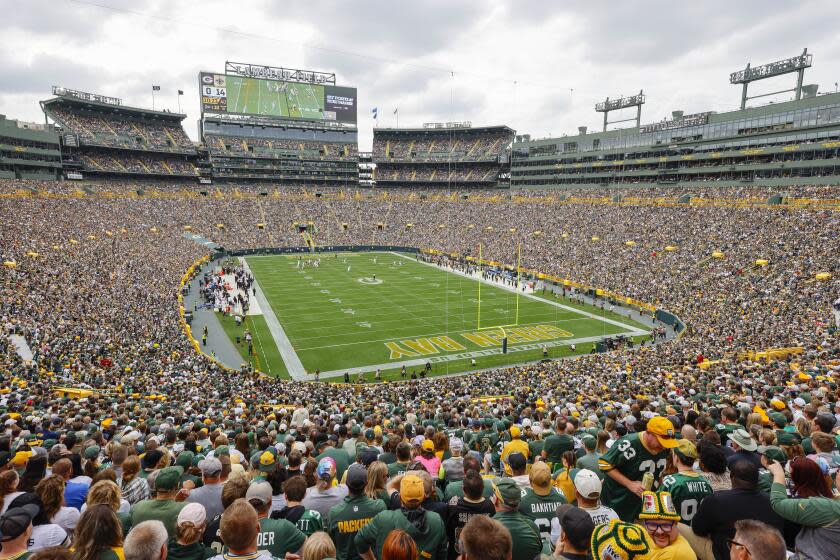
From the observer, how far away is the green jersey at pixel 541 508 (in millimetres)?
4176

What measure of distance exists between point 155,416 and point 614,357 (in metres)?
19.3

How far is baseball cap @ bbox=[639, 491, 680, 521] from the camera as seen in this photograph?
324 centimetres

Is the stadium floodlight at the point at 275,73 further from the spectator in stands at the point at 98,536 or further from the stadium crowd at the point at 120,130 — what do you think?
the spectator in stands at the point at 98,536

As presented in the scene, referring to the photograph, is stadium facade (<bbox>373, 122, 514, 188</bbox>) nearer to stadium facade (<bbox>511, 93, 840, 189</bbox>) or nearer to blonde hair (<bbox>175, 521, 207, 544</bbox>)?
stadium facade (<bbox>511, 93, 840, 189</bbox>)

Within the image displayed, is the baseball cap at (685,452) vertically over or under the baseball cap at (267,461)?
over

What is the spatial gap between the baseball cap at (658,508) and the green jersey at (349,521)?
2154mm

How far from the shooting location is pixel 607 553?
3.02 m

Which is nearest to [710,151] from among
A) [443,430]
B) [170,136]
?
[443,430]

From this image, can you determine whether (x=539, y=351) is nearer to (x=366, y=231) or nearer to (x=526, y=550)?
(x=526, y=550)

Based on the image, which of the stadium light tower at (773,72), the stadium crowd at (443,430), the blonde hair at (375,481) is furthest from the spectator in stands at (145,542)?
the stadium light tower at (773,72)

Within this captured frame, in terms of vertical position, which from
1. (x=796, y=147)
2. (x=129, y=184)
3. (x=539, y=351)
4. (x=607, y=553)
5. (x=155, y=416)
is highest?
(x=796, y=147)

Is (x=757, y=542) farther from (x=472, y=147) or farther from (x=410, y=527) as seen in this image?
(x=472, y=147)

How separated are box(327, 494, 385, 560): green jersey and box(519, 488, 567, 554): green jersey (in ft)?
4.21

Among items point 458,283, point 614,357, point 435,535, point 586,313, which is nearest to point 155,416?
point 435,535
